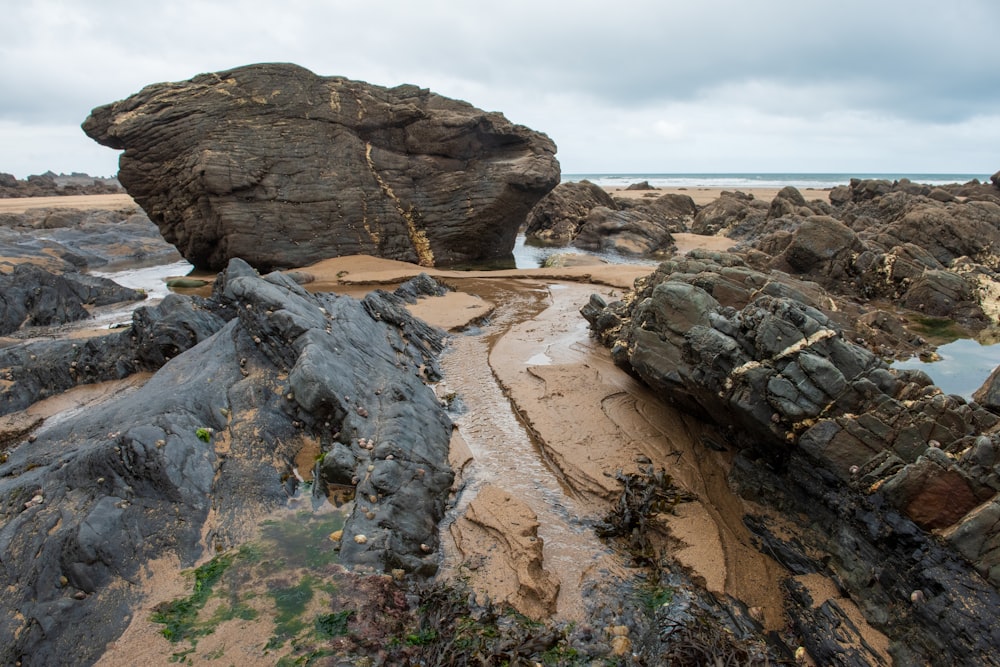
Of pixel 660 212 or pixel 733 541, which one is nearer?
pixel 733 541

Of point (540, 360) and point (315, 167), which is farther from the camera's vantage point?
point (315, 167)

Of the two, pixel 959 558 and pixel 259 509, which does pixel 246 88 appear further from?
pixel 959 558

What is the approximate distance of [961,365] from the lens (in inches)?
433

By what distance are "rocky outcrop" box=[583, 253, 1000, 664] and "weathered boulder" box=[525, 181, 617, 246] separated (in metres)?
24.6

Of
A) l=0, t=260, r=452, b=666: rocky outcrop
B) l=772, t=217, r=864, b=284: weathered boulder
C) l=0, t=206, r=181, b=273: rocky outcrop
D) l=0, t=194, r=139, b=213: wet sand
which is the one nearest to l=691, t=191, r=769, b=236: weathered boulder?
l=772, t=217, r=864, b=284: weathered boulder

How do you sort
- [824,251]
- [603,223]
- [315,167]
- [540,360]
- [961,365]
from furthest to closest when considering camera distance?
1. [603,223]
2. [315,167]
3. [824,251]
4. [540,360]
5. [961,365]

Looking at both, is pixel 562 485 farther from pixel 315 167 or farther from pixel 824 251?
pixel 315 167

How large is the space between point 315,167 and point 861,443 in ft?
60.7

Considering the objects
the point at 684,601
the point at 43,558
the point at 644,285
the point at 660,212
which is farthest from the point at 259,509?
the point at 660,212

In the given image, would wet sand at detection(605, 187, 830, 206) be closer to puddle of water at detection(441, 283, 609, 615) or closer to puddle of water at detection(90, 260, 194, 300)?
puddle of water at detection(90, 260, 194, 300)

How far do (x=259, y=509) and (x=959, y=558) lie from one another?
6335mm

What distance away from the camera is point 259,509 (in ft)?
19.7

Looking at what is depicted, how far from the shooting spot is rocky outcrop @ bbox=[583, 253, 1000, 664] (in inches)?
175

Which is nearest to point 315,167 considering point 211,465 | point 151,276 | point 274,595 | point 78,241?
point 151,276
